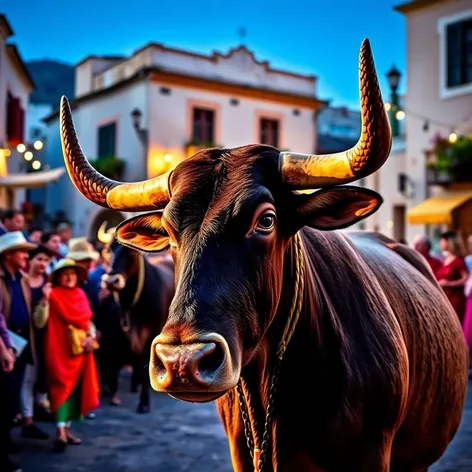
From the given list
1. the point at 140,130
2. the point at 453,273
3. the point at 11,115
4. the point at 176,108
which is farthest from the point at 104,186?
the point at 176,108

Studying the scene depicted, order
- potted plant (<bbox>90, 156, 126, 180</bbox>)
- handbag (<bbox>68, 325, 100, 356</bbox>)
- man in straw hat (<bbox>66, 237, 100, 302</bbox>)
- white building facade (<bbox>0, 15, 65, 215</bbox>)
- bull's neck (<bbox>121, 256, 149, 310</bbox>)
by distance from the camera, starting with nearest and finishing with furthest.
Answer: handbag (<bbox>68, 325, 100, 356</bbox>)
man in straw hat (<bbox>66, 237, 100, 302</bbox>)
bull's neck (<bbox>121, 256, 149, 310</bbox>)
white building facade (<bbox>0, 15, 65, 215</bbox>)
potted plant (<bbox>90, 156, 126, 180</bbox>)

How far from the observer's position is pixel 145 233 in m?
3.05

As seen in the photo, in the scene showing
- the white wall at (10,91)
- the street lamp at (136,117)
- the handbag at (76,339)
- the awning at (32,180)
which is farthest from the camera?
the street lamp at (136,117)

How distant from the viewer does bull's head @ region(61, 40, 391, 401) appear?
2.12 meters

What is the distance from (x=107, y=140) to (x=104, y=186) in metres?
24.7

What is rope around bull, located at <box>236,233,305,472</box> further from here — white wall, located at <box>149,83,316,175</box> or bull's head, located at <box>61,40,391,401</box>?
white wall, located at <box>149,83,316,175</box>

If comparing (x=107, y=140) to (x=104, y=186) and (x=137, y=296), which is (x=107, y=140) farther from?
(x=104, y=186)

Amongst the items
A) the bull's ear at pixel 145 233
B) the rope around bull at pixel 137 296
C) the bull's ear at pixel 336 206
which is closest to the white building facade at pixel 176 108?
the rope around bull at pixel 137 296

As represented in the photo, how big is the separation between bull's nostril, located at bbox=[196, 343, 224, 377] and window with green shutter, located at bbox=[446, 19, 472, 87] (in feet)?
61.2

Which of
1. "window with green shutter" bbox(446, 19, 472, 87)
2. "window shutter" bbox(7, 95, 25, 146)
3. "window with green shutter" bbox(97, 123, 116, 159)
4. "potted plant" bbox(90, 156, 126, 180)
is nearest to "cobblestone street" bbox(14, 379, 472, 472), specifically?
"window with green shutter" bbox(446, 19, 472, 87)

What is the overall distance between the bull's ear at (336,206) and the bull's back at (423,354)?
2.95 feet

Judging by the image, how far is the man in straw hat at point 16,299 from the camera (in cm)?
621

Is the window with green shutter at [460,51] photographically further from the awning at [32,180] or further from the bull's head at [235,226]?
the bull's head at [235,226]

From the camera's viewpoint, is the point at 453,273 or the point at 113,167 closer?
the point at 453,273
